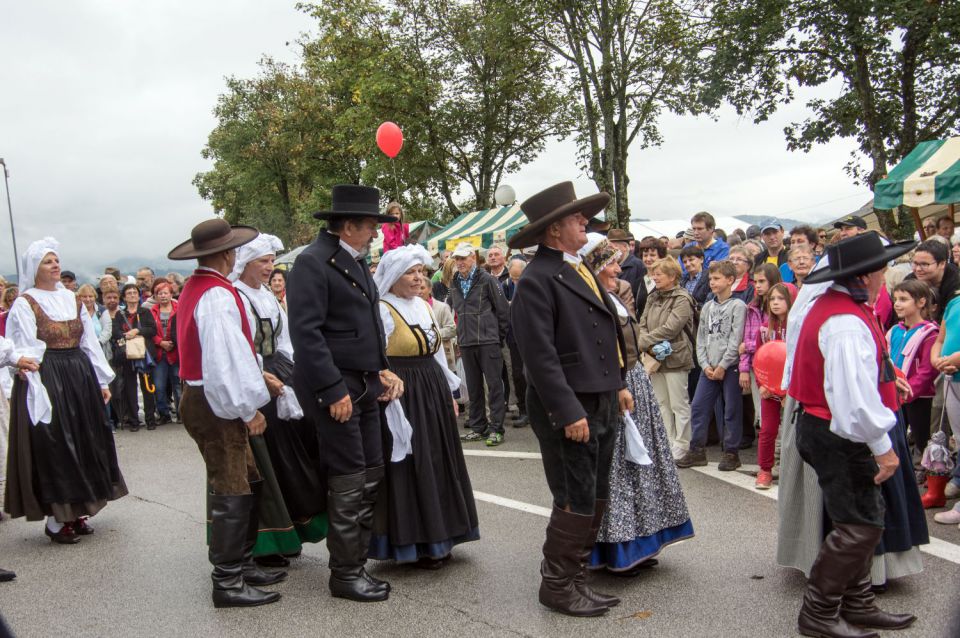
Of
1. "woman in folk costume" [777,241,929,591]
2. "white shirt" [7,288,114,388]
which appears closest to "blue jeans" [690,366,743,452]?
"woman in folk costume" [777,241,929,591]

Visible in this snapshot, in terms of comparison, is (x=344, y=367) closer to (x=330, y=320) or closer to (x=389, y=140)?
(x=330, y=320)

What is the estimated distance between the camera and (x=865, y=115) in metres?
17.0

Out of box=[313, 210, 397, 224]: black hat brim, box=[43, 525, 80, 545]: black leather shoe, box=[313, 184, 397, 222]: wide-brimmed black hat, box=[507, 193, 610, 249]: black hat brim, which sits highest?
box=[313, 184, 397, 222]: wide-brimmed black hat

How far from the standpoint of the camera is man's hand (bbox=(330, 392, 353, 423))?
4.16 metres

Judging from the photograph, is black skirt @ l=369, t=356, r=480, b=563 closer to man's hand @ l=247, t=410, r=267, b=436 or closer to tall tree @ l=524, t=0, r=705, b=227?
man's hand @ l=247, t=410, r=267, b=436

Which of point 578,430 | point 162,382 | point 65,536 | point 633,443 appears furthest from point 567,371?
point 162,382

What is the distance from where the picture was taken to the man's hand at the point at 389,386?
15.1 feet

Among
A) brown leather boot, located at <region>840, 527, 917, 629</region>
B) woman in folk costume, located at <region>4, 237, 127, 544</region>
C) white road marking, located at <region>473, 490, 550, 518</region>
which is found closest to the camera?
brown leather boot, located at <region>840, 527, 917, 629</region>

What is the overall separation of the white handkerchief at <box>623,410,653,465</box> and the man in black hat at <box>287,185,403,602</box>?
1.39 metres

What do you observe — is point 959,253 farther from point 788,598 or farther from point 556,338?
point 556,338

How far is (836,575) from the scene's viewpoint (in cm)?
346

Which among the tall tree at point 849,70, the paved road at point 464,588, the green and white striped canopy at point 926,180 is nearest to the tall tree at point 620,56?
the tall tree at point 849,70

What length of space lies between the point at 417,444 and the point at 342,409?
2.40ft

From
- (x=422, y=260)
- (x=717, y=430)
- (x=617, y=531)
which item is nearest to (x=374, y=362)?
Result: (x=422, y=260)
